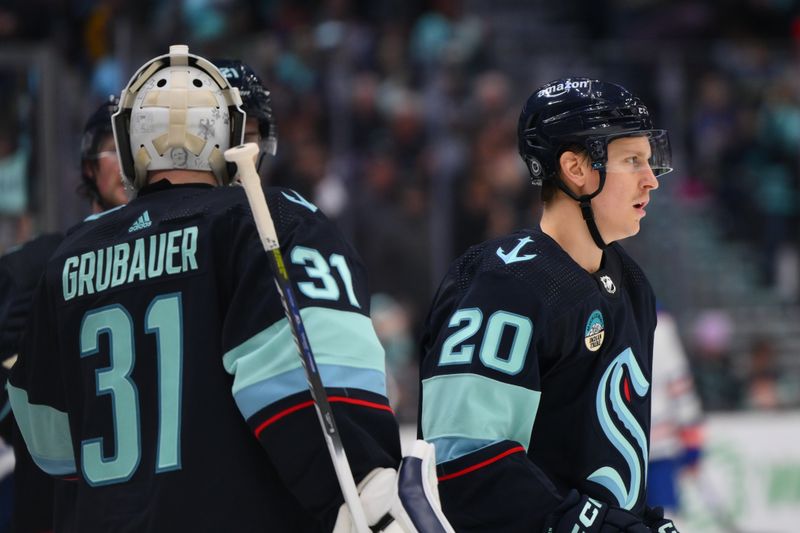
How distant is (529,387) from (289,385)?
22.6 inches

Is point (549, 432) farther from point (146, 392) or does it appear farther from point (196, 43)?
point (196, 43)

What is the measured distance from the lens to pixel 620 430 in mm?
2512

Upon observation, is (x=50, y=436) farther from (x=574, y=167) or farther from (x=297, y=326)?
(x=574, y=167)

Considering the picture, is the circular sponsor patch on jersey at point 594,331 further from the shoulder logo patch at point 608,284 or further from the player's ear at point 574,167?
the player's ear at point 574,167

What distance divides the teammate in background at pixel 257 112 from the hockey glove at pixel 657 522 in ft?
3.53

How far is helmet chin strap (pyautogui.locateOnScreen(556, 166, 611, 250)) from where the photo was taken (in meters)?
2.57

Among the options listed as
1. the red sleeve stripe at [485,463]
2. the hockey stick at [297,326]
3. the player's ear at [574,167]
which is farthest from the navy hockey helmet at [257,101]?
the hockey stick at [297,326]

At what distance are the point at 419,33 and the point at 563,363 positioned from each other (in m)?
6.67

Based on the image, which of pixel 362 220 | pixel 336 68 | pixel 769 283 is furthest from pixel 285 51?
pixel 769 283

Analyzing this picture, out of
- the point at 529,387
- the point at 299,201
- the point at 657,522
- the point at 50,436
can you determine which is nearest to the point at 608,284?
the point at 529,387

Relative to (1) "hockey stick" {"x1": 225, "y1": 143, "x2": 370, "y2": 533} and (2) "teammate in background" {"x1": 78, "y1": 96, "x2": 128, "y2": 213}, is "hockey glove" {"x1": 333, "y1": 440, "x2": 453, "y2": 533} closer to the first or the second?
(1) "hockey stick" {"x1": 225, "y1": 143, "x2": 370, "y2": 533}

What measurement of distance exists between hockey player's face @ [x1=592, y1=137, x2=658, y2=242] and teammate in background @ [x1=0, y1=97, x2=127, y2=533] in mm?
1088

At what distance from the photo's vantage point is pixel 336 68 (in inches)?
288

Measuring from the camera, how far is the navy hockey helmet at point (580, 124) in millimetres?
2570
